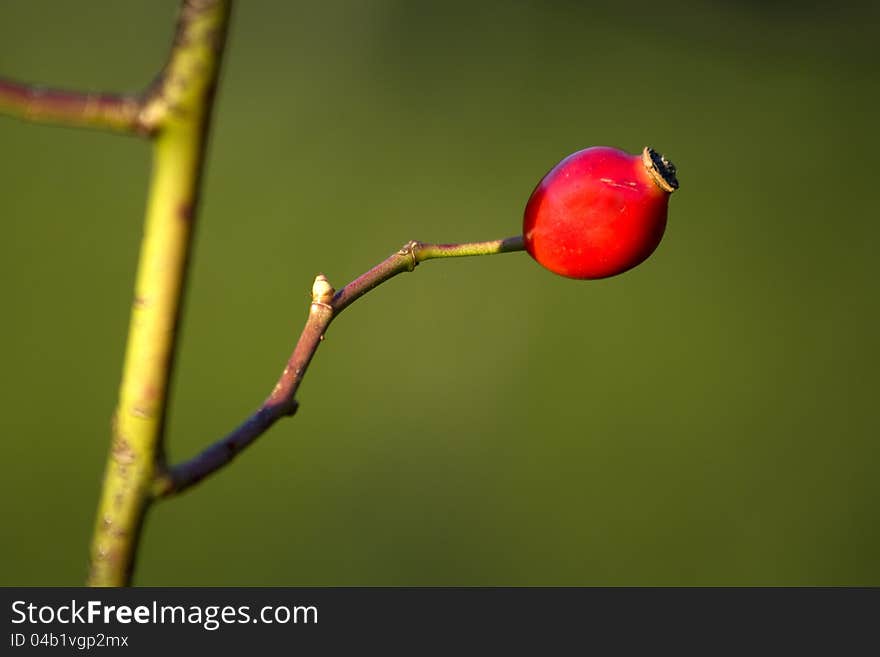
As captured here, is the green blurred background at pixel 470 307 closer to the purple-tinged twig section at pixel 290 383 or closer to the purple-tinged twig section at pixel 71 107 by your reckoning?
the purple-tinged twig section at pixel 290 383

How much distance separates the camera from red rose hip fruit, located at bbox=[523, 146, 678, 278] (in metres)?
0.79

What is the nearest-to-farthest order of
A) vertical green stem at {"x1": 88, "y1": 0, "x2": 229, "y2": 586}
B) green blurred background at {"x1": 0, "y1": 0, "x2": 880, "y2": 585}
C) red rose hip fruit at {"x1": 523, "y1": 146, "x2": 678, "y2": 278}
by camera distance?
1. vertical green stem at {"x1": 88, "y1": 0, "x2": 229, "y2": 586}
2. red rose hip fruit at {"x1": 523, "y1": 146, "x2": 678, "y2": 278}
3. green blurred background at {"x1": 0, "y1": 0, "x2": 880, "y2": 585}

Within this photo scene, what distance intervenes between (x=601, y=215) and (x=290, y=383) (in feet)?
1.03

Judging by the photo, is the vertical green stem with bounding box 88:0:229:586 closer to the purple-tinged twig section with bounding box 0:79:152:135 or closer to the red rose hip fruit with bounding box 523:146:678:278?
the purple-tinged twig section with bounding box 0:79:152:135

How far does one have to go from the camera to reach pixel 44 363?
277cm

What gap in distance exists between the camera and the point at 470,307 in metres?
3.18

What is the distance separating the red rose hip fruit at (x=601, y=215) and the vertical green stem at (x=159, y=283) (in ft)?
1.17

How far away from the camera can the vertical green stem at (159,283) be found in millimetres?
512

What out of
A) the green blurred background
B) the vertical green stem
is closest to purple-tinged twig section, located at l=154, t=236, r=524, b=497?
the vertical green stem

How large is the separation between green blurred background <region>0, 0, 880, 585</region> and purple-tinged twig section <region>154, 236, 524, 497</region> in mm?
2054

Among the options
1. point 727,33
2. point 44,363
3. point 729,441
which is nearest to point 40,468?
point 44,363

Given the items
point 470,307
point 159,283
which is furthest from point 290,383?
point 470,307

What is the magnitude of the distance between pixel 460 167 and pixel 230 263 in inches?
36.7

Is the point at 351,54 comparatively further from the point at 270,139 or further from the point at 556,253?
the point at 556,253
